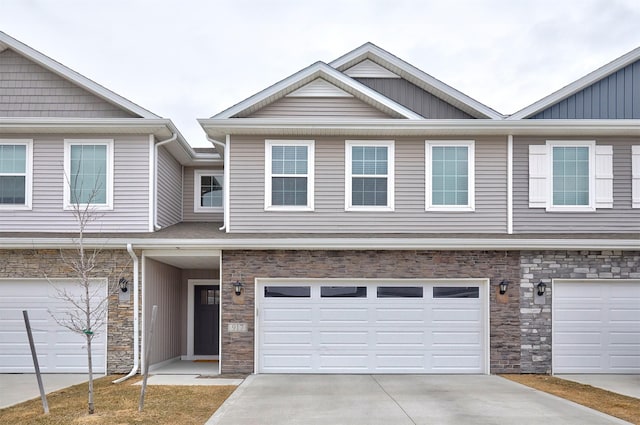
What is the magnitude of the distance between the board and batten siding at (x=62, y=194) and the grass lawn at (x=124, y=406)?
3.62 metres

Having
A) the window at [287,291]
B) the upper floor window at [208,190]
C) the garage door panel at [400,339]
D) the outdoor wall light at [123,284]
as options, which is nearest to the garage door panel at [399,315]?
the garage door panel at [400,339]

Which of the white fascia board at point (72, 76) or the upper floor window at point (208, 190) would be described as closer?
the white fascia board at point (72, 76)

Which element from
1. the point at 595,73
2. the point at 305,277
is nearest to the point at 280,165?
the point at 305,277

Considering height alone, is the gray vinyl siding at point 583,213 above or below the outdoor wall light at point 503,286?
above

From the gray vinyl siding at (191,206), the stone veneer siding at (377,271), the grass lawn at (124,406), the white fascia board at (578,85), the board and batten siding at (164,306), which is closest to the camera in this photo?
the grass lawn at (124,406)

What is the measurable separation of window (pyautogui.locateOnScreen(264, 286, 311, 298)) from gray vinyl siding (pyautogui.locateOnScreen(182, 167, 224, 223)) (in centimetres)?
418

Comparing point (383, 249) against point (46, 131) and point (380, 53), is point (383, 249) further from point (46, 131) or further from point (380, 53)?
point (46, 131)

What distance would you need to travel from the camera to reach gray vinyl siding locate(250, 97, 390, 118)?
14.6 metres

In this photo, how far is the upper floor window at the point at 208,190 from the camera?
17719mm

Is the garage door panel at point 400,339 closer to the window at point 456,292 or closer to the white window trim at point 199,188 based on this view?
the window at point 456,292

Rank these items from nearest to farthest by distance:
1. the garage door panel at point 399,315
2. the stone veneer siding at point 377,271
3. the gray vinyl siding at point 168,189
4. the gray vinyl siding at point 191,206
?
1. the stone veneer siding at point 377,271
2. the garage door panel at point 399,315
3. the gray vinyl siding at point 168,189
4. the gray vinyl siding at point 191,206

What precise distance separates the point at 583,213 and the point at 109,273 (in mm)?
10386

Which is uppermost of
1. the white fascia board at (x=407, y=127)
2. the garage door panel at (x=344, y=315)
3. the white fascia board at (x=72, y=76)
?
the white fascia board at (x=72, y=76)

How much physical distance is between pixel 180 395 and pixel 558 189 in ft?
30.0
